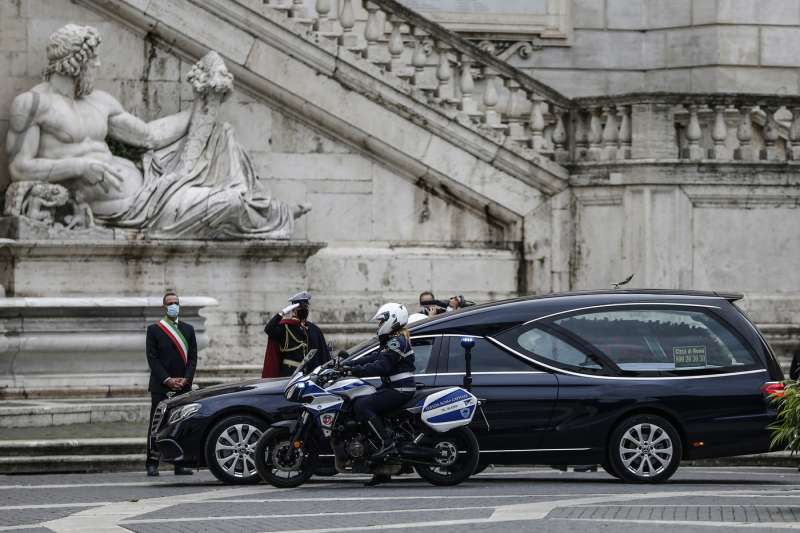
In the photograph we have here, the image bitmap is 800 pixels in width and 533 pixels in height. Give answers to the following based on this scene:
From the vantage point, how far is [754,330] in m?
19.8

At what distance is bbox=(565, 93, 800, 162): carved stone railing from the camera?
86.6 ft

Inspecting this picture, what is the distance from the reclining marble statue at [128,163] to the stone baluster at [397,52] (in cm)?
198

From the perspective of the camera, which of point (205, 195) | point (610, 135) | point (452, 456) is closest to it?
point (452, 456)

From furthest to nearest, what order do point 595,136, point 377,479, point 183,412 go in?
point 595,136
point 183,412
point 377,479

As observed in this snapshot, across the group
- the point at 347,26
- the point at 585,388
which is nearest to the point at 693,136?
the point at 347,26

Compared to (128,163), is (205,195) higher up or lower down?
lower down

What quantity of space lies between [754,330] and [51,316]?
7.84m

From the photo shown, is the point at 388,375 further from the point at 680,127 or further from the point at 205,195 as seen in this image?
the point at 680,127

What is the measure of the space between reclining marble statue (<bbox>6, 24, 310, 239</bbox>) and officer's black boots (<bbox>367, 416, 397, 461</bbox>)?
6.90m

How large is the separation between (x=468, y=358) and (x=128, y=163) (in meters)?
7.52

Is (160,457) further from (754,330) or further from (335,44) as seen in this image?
(335,44)

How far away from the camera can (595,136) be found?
26.8 meters

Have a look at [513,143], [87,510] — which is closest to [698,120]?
[513,143]

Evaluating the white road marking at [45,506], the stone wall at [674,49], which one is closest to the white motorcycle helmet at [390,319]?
the white road marking at [45,506]
